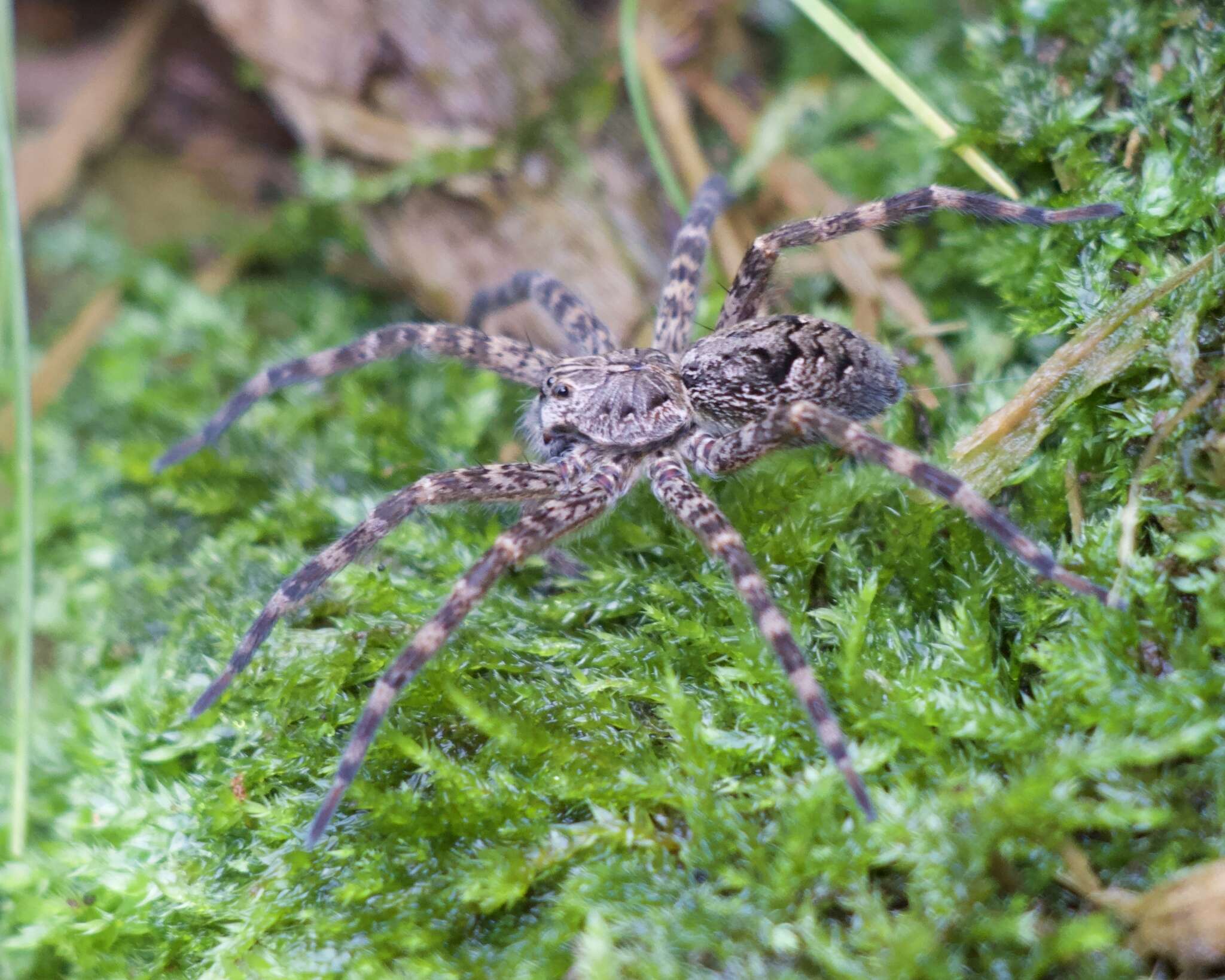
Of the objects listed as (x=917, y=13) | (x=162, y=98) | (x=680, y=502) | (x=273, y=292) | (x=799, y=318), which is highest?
(x=162, y=98)

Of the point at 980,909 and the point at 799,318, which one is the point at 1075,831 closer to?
the point at 980,909

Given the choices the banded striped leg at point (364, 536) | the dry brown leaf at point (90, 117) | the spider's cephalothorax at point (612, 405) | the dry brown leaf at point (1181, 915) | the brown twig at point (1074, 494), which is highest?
the dry brown leaf at point (90, 117)

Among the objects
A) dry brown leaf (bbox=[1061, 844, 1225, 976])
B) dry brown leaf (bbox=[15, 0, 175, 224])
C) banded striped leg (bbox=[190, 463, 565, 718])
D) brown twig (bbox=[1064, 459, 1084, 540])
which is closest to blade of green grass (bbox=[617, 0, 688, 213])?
banded striped leg (bbox=[190, 463, 565, 718])

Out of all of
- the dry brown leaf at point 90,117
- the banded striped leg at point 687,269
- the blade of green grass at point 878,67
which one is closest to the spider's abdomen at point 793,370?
the banded striped leg at point 687,269

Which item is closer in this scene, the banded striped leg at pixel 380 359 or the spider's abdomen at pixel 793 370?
the spider's abdomen at pixel 793 370

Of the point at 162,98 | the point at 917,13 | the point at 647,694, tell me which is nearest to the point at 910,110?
the point at 917,13

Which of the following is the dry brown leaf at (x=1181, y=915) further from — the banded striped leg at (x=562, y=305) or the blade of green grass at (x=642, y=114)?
the blade of green grass at (x=642, y=114)

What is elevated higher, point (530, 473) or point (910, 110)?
point (910, 110)

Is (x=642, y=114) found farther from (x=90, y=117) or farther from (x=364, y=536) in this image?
(x=90, y=117)
